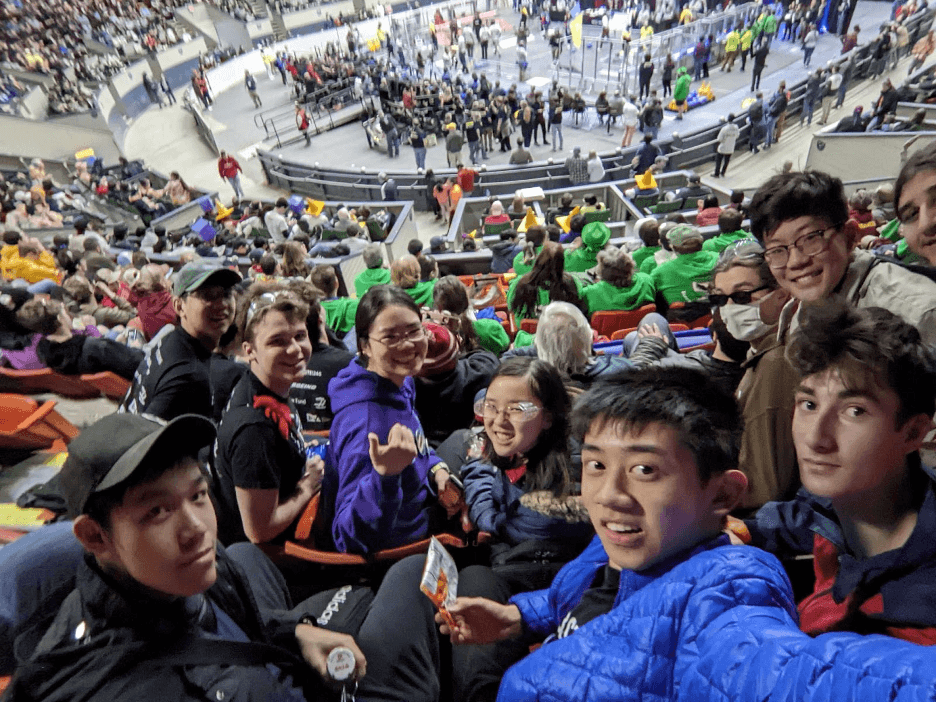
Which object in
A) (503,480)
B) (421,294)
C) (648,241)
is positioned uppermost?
(503,480)

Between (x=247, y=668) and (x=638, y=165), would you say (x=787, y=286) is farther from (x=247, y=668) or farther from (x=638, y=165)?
(x=638, y=165)

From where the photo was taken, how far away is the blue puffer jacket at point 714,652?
807 millimetres

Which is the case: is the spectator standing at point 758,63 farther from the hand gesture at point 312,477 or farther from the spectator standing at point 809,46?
the hand gesture at point 312,477

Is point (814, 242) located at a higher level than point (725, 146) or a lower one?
higher

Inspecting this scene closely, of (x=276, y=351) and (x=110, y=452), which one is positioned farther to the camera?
(x=276, y=351)

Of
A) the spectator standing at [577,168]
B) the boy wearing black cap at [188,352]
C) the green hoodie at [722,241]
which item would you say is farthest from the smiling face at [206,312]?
the spectator standing at [577,168]

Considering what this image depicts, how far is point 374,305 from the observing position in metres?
2.48

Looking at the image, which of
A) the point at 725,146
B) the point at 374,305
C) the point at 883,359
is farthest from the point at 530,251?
the point at 725,146

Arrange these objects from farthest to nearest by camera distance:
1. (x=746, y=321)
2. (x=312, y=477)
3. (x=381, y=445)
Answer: (x=312, y=477) → (x=746, y=321) → (x=381, y=445)

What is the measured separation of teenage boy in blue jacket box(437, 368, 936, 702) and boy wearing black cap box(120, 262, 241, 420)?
2.31 metres

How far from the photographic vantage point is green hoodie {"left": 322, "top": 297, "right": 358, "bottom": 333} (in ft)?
15.1

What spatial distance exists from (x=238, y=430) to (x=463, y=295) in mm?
2038

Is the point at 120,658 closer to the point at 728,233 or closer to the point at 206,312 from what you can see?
the point at 206,312

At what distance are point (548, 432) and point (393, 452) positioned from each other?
610mm
